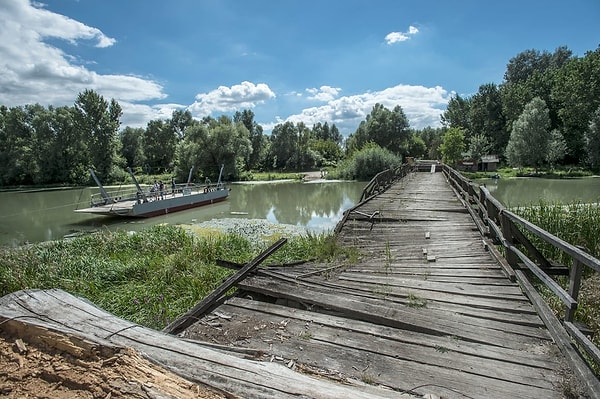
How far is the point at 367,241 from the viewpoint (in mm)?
7242

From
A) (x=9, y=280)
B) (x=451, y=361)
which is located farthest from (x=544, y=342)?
(x=9, y=280)


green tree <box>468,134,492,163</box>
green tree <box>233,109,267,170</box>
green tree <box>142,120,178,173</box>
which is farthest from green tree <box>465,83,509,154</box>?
green tree <box>142,120,178,173</box>

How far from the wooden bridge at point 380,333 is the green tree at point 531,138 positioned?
52.9 meters

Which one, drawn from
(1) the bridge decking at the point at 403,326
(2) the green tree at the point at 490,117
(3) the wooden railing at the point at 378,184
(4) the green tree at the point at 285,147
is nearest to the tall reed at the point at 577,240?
(1) the bridge decking at the point at 403,326

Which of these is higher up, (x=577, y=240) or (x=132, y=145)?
(x=132, y=145)

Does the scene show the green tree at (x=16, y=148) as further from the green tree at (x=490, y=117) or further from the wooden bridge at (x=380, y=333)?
the green tree at (x=490, y=117)

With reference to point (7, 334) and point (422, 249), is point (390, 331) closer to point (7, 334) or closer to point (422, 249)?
point (7, 334)

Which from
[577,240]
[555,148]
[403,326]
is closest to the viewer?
[403,326]

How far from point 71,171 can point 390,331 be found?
215ft

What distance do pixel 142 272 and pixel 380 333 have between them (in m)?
6.76

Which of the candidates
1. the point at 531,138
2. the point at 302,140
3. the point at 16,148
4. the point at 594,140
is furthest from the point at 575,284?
the point at 302,140

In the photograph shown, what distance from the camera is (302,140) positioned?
251ft

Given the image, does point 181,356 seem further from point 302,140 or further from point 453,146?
point 302,140

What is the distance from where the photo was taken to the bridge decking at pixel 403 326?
8.25 feet
